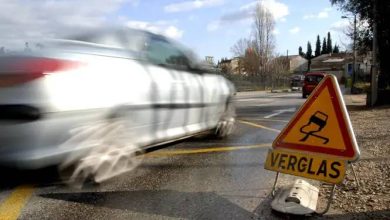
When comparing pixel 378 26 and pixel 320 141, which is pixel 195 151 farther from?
pixel 378 26

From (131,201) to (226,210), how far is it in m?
0.97

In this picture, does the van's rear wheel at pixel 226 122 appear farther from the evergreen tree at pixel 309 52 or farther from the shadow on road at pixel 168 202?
the evergreen tree at pixel 309 52

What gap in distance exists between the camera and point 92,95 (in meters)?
5.05

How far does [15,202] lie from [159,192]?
1.46 meters

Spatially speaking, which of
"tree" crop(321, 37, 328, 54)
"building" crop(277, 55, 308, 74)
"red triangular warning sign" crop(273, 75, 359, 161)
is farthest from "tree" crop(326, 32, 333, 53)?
"red triangular warning sign" crop(273, 75, 359, 161)

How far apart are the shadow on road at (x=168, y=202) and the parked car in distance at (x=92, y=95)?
46 cm

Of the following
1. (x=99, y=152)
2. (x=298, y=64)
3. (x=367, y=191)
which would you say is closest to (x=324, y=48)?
(x=298, y=64)

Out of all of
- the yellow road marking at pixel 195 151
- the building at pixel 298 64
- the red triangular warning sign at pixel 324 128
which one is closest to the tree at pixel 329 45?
the building at pixel 298 64

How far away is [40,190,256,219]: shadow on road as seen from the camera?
4.63 m

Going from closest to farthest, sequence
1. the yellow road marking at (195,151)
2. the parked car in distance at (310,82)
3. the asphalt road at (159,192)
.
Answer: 1. the asphalt road at (159,192)
2. the yellow road marking at (195,151)
3. the parked car in distance at (310,82)

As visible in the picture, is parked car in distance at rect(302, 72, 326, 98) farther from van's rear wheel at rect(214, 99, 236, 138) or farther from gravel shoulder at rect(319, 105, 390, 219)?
gravel shoulder at rect(319, 105, 390, 219)

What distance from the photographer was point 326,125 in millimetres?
4867

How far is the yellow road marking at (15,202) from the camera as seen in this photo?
446cm

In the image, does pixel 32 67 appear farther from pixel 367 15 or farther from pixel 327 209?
pixel 367 15
